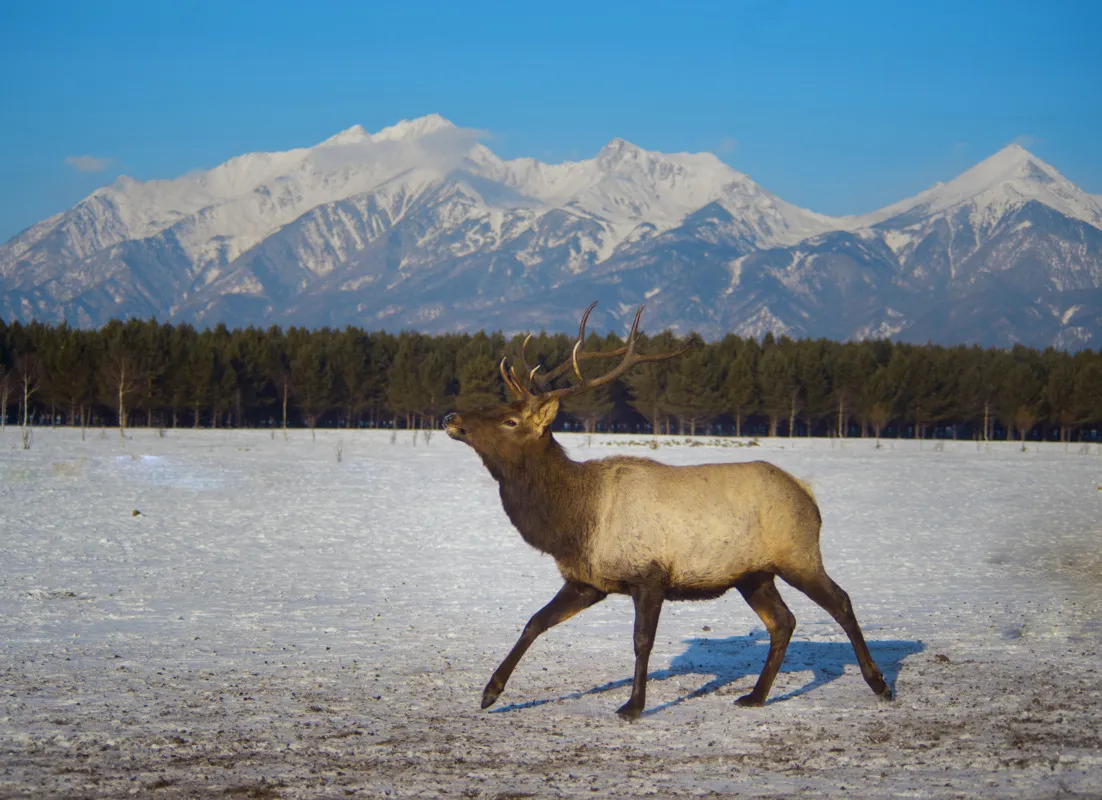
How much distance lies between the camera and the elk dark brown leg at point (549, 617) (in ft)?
29.9

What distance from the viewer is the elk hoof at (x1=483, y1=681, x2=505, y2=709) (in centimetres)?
902

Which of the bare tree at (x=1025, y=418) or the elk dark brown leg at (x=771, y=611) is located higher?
the bare tree at (x=1025, y=418)

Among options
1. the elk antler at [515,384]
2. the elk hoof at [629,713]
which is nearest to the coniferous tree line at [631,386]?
the elk antler at [515,384]

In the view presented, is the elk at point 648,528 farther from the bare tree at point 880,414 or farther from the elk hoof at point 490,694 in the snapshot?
the bare tree at point 880,414

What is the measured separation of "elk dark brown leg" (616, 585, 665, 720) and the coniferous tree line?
8042cm

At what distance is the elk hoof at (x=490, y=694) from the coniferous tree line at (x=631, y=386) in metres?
80.7

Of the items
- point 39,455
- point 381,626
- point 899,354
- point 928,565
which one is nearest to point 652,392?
point 899,354

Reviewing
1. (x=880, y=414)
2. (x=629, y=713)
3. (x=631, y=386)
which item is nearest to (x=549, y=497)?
(x=629, y=713)

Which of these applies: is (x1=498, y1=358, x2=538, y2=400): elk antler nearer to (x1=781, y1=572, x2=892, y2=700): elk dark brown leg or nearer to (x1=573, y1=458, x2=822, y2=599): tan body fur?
(x1=573, y1=458, x2=822, y2=599): tan body fur

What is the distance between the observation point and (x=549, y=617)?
30.5 feet

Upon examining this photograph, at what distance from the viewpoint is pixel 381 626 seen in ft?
43.0

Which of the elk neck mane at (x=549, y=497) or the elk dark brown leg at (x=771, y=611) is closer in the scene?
the elk neck mane at (x=549, y=497)

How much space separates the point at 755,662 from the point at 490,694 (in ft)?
11.3

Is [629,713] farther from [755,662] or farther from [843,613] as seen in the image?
[755,662]
